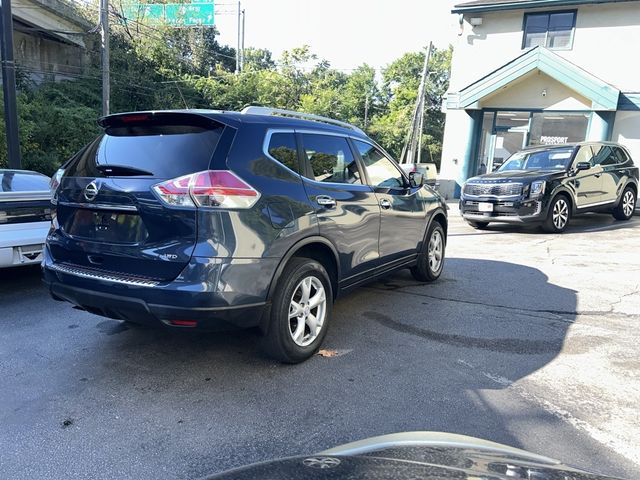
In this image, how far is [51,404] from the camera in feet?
10.6

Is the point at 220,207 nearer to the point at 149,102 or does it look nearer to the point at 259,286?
the point at 259,286

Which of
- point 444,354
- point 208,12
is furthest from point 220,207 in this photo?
point 208,12

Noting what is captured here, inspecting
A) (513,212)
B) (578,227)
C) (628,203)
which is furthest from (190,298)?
(628,203)

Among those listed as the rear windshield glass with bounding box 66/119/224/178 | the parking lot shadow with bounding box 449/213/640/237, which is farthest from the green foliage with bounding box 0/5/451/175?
the parking lot shadow with bounding box 449/213/640/237

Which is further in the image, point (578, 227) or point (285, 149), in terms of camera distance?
point (578, 227)

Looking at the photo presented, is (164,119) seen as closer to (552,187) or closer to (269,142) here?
(269,142)

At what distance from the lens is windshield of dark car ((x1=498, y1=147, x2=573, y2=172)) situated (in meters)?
11.0

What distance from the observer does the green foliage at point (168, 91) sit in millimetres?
18641

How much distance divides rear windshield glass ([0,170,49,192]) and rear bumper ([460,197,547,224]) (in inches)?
331

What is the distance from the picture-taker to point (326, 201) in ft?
13.2

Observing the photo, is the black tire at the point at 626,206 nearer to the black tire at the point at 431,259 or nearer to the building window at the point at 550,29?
the building window at the point at 550,29

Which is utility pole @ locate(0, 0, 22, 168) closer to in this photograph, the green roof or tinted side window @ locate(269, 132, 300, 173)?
tinted side window @ locate(269, 132, 300, 173)

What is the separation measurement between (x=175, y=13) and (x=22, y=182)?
24331mm

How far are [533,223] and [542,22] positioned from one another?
972cm
